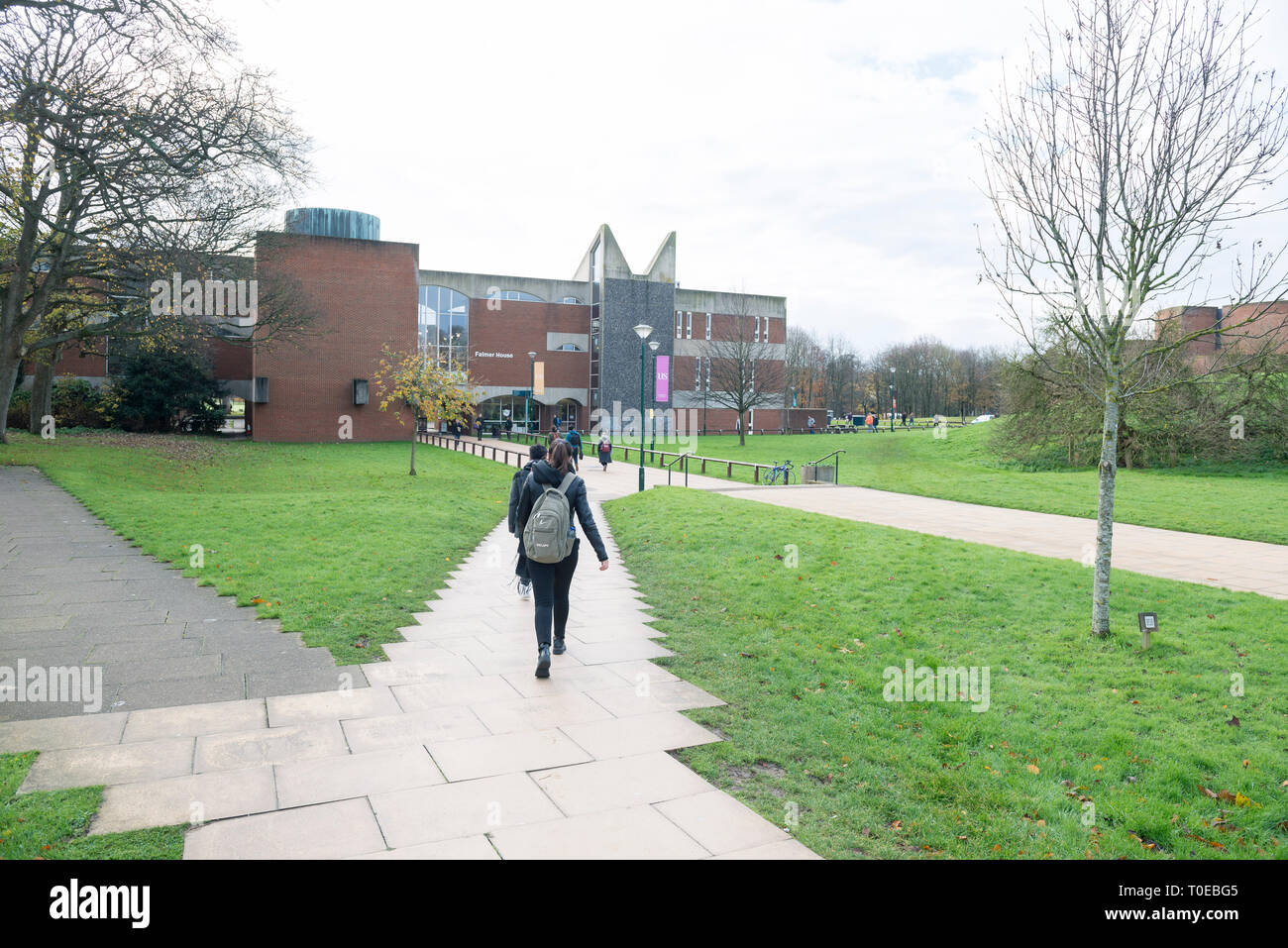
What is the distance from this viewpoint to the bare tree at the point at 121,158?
1352cm

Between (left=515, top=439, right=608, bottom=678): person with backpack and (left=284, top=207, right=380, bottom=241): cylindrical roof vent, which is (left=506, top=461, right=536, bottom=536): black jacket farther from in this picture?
(left=284, top=207, right=380, bottom=241): cylindrical roof vent

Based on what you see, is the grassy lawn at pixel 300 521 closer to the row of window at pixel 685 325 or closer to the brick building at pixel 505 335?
the brick building at pixel 505 335

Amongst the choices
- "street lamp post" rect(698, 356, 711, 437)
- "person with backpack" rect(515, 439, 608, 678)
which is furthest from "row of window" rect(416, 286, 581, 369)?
"person with backpack" rect(515, 439, 608, 678)

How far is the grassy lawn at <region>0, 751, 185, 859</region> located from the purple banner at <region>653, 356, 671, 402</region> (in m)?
54.5

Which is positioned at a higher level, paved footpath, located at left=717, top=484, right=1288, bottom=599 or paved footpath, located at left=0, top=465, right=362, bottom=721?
paved footpath, located at left=717, top=484, right=1288, bottom=599

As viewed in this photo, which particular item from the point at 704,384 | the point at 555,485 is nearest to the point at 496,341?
the point at 704,384

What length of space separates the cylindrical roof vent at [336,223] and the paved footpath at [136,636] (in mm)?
41845

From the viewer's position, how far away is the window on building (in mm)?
56938

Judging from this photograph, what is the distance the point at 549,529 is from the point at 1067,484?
2396 cm

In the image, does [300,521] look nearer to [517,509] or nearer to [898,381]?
[517,509]

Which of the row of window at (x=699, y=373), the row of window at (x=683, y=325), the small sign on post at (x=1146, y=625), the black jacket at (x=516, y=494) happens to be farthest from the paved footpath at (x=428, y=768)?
the row of window at (x=683, y=325)

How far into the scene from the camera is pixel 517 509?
7.32 m
